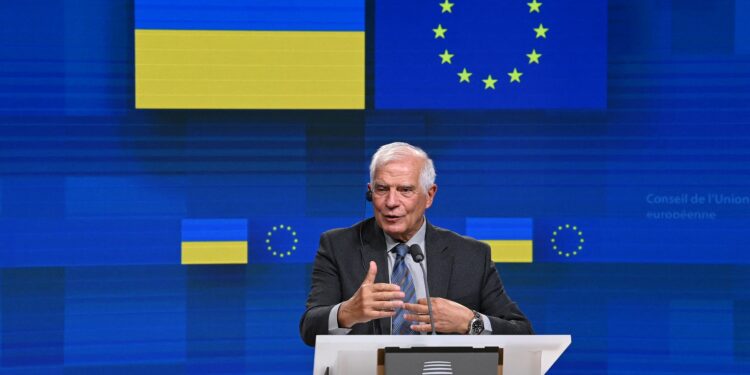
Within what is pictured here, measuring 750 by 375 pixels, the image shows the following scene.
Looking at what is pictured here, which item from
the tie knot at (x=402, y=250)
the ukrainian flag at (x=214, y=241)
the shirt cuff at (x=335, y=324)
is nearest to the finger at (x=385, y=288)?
the shirt cuff at (x=335, y=324)

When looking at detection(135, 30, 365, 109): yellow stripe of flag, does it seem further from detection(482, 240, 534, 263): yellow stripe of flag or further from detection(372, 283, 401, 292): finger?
detection(372, 283, 401, 292): finger

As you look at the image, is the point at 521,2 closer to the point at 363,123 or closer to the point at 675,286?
the point at 363,123

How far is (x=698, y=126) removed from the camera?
4.18 meters

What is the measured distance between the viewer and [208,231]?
4043 mm

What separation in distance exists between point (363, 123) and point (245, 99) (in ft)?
1.65

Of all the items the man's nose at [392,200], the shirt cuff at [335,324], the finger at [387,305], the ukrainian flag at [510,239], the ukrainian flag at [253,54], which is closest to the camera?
the finger at [387,305]

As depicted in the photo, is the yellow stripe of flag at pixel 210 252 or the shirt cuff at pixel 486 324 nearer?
the shirt cuff at pixel 486 324

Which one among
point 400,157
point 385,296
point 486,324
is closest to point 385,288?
point 385,296

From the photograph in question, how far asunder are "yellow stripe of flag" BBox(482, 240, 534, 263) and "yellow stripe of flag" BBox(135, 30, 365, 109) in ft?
2.68

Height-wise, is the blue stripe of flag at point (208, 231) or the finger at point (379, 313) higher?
the blue stripe of flag at point (208, 231)

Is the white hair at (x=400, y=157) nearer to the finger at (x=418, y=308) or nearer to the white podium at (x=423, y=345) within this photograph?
the finger at (x=418, y=308)

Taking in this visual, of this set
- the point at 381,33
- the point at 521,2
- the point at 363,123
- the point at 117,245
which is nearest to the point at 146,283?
the point at 117,245

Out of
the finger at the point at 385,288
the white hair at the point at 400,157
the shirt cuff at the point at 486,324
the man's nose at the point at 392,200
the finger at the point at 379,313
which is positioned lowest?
the shirt cuff at the point at 486,324

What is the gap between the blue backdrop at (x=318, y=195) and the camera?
159 inches
